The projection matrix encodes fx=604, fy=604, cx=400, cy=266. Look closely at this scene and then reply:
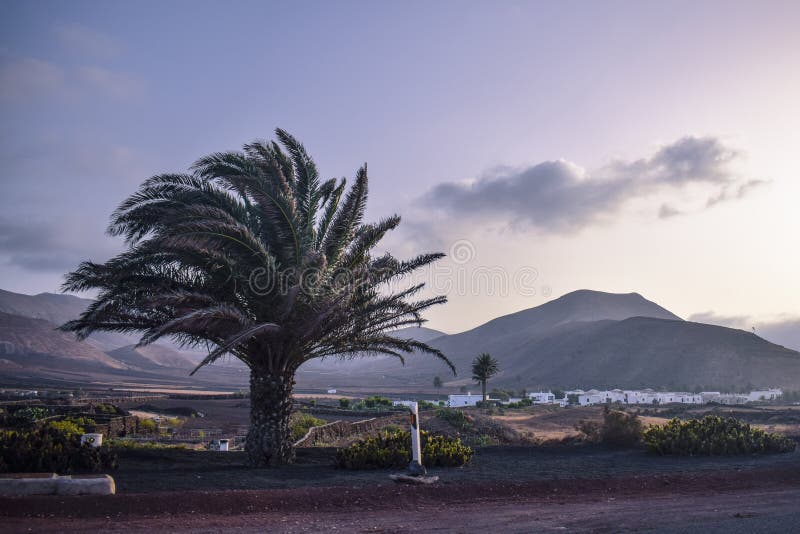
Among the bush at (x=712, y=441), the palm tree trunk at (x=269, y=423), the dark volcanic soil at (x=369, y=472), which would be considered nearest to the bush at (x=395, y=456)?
the dark volcanic soil at (x=369, y=472)

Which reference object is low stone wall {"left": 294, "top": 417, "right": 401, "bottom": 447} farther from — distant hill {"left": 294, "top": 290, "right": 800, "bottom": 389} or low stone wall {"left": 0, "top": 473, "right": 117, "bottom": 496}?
distant hill {"left": 294, "top": 290, "right": 800, "bottom": 389}

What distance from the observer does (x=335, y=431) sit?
26.6 metres

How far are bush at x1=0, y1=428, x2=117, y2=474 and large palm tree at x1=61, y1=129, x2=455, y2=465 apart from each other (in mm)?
2538

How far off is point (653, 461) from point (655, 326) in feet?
442

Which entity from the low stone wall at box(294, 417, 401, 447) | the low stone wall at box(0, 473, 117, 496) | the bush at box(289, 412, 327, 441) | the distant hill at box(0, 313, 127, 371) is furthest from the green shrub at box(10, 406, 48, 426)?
the distant hill at box(0, 313, 127, 371)

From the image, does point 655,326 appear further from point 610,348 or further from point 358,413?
point 358,413

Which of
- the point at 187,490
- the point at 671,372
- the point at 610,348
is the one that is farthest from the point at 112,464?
the point at 610,348

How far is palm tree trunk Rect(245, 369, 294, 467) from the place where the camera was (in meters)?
14.3

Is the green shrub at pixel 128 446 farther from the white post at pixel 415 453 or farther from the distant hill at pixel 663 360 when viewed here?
the distant hill at pixel 663 360

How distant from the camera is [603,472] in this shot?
13.6m

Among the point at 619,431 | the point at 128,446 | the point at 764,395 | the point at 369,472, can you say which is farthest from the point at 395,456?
the point at 764,395

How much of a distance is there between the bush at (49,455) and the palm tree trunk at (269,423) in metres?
3.08

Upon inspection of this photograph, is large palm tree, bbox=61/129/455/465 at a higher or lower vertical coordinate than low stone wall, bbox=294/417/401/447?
higher

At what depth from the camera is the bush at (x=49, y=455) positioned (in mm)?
11758
